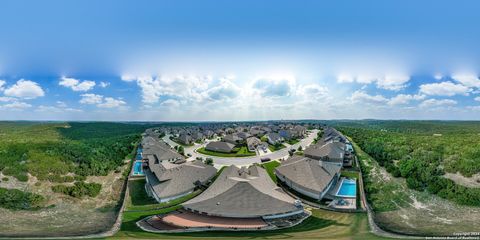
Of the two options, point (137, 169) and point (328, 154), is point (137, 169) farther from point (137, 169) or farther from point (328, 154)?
point (328, 154)

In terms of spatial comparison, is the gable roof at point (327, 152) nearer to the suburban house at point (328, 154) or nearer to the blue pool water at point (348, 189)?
the suburban house at point (328, 154)

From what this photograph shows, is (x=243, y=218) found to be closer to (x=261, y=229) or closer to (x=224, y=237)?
(x=261, y=229)

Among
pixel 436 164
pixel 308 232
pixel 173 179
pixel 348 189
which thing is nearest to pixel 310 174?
pixel 348 189

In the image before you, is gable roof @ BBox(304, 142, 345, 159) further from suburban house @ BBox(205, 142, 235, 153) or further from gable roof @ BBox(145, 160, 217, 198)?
gable roof @ BBox(145, 160, 217, 198)

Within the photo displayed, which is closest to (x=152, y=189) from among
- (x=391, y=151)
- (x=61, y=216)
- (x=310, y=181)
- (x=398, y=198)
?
(x=61, y=216)

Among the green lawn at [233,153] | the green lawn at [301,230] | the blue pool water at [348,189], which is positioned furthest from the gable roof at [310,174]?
the green lawn at [233,153]

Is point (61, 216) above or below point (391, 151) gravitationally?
below

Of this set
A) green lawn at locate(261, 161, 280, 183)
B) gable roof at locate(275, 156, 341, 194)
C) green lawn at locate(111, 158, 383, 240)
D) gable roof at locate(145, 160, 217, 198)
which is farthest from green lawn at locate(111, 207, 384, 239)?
green lawn at locate(261, 161, 280, 183)
